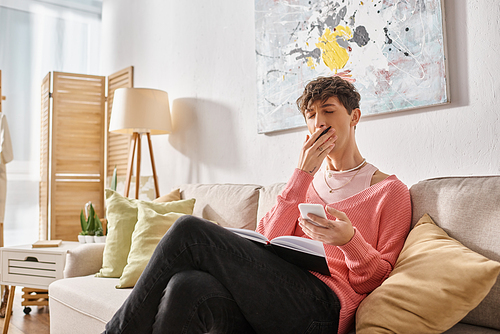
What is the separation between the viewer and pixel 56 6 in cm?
399

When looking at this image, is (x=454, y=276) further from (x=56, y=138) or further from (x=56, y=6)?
(x=56, y=6)

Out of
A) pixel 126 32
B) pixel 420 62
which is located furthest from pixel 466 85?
pixel 126 32

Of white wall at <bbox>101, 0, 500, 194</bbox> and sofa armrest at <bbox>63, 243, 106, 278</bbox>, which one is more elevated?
white wall at <bbox>101, 0, 500, 194</bbox>

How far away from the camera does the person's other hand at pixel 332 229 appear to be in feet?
3.69

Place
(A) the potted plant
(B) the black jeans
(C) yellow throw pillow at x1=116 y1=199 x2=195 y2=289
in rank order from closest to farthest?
1. (B) the black jeans
2. (C) yellow throw pillow at x1=116 y1=199 x2=195 y2=289
3. (A) the potted plant

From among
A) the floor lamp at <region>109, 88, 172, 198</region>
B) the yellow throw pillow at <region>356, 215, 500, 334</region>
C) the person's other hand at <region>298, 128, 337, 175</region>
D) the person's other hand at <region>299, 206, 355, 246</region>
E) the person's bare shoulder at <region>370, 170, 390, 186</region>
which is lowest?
the yellow throw pillow at <region>356, 215, 500, 334</region>

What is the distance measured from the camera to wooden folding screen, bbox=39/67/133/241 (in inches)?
137

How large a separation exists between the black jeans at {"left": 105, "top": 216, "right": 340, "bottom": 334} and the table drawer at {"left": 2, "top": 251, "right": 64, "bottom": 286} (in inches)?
51.6

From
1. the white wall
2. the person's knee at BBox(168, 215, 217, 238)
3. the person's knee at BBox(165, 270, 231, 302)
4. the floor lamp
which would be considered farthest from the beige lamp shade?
the person's knee at BBox(165, 270, 231, 302)

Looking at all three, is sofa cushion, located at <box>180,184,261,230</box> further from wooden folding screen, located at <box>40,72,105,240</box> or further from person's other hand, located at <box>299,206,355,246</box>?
wooden folding screen, located at <box>40,72,105,240</box>

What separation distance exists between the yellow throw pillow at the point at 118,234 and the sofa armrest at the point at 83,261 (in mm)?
74

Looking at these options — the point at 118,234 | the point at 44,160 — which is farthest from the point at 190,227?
the point at 44,160

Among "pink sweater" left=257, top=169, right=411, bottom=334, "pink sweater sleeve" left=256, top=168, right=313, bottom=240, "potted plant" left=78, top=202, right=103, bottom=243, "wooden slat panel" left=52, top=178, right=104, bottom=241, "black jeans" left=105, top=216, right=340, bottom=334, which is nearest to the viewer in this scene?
"black jeans" left=105, top=216, right=340, bottom=334

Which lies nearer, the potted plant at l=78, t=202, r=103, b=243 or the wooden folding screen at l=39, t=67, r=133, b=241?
the potted plant at l=78, t=202, r=103, b=243
